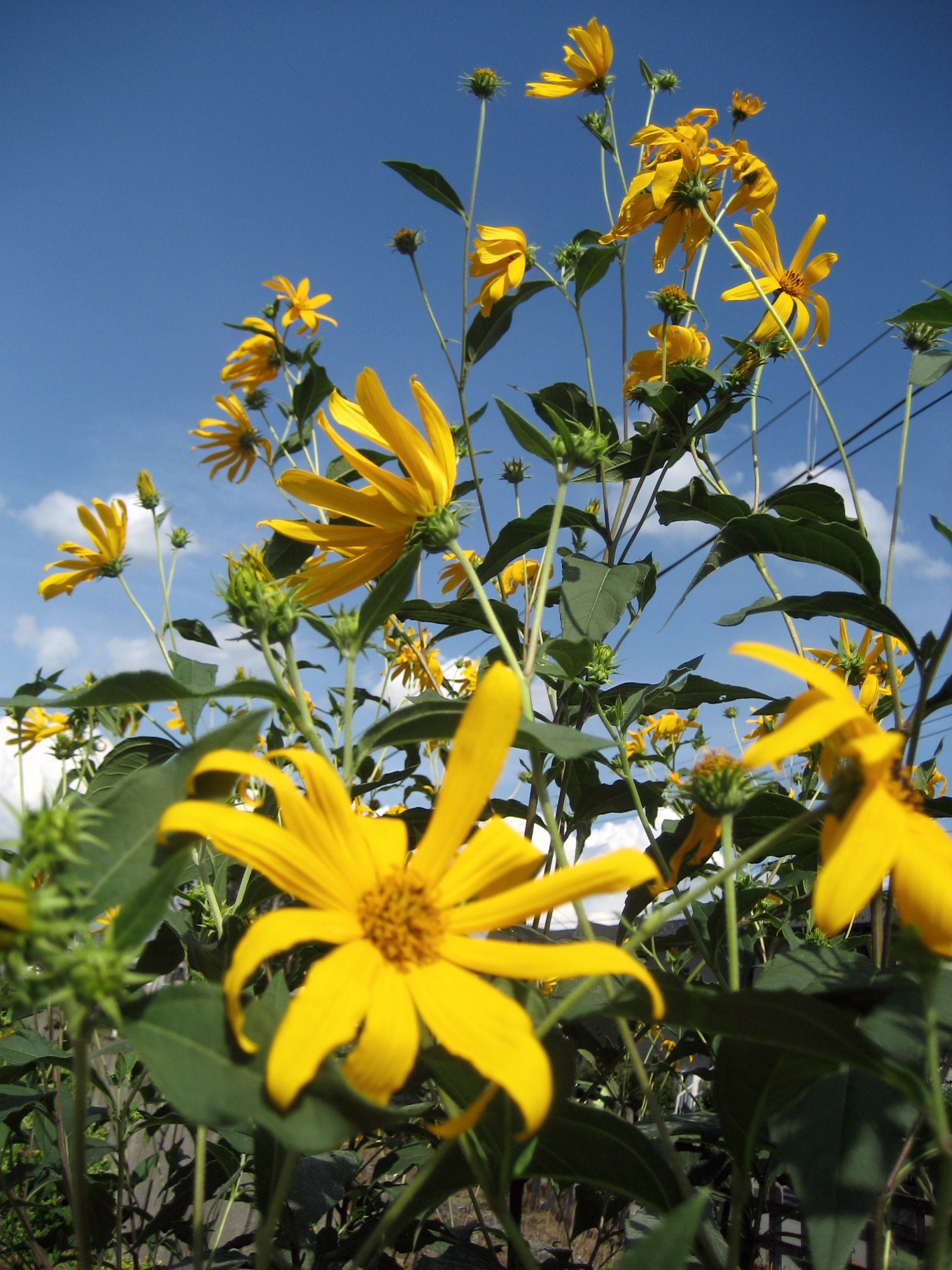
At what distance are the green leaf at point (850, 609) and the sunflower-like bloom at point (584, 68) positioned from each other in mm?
1688

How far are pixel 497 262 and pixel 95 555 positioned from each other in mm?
1334

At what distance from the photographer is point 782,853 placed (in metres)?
1.12

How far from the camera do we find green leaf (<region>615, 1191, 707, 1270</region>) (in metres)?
0.39

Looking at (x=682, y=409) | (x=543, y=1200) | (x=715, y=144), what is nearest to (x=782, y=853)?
(x=682, y=409)

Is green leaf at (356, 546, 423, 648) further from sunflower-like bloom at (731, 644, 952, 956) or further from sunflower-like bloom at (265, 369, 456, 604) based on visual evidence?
sunflower-like bloom at (731, 644, 952, 956)

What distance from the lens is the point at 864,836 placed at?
44 cm

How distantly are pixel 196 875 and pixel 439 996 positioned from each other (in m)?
0.84

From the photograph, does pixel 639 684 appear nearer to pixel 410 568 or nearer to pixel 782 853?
pixel 782 853

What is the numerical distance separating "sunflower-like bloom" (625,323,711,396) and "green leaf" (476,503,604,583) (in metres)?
0.62

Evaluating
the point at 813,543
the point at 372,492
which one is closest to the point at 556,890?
the point at 372,492

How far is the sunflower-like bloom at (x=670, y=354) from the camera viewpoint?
5.48 feet

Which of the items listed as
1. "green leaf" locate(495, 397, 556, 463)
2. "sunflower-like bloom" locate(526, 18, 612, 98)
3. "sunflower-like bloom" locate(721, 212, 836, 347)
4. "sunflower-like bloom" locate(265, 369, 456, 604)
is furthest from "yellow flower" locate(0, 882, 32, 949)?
"sunflower-like bloom" locate(526, 18, 612, 98)

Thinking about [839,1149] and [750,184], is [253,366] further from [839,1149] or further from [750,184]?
[839,1149]

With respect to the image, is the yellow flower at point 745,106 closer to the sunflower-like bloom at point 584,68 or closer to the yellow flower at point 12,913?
the sunflower-like bloom at point 584,68
